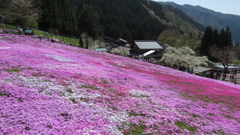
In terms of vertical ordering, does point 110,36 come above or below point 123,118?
above

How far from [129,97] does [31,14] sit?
188 ft

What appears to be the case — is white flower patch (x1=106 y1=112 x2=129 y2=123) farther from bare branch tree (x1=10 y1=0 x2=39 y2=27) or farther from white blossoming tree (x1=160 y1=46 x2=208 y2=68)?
white blossoming tree (x1=160 y1=46 x2=208 y2=68)

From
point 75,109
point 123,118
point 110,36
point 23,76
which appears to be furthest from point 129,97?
point 110,36

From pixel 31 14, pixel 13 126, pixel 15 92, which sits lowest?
pixel 13 126

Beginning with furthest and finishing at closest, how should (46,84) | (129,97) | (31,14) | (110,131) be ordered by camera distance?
(31,14)
(129,97)
(46,84)
(110,131)

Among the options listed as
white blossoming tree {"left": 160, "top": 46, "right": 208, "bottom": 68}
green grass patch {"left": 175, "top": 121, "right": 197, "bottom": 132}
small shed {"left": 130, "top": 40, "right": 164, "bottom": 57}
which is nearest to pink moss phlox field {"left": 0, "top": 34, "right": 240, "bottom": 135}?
green grass patch {"left": 175, "top": 121, "right": 197, "bottom": 132}

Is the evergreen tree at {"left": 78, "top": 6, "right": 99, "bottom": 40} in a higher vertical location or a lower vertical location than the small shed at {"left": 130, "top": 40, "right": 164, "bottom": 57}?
higher

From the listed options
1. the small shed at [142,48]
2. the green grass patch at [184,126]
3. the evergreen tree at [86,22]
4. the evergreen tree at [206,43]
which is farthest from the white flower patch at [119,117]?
the evergreen tree at [206,43]

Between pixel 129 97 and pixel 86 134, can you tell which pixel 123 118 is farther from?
pixel 129 97

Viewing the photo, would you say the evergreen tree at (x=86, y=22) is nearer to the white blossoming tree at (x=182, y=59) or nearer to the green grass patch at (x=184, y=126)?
the white blossoming tree at (x=182, y=59)

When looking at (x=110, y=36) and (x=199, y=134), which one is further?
(x=110, y=36)

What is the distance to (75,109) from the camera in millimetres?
9398

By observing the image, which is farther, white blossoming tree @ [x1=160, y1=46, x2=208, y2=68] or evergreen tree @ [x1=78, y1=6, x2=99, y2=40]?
evergreen tree @ [x1=78, y1=6, x2=99, y2=40]

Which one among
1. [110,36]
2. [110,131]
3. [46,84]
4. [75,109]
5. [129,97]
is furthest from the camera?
[110,36]
